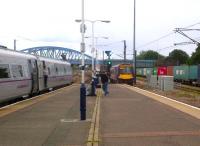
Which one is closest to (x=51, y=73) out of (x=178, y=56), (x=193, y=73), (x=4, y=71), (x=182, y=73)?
(x=4, y=71)

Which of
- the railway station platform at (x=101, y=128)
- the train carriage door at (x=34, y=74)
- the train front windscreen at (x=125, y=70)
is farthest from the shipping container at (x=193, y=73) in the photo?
the railway station platform at (x=101, y=128)

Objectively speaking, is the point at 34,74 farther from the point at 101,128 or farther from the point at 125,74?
the point at 125,74

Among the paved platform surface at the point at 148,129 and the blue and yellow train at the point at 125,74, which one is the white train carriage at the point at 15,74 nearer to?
the paved platform surface at the point at 148,129

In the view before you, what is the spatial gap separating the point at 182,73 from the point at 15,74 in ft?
167

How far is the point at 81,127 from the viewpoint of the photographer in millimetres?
15891

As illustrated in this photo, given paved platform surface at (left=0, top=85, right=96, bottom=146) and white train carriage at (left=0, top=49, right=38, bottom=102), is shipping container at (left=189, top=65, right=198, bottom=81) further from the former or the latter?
paved platform surface at (left=0, top=85, right=96, bottom=146)

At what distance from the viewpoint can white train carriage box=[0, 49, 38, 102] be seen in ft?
81.4

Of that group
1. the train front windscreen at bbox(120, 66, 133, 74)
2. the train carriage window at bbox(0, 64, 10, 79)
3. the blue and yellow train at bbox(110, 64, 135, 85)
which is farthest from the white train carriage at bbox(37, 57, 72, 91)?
the train front windscreen at bbox(120, 66, 133, 74)

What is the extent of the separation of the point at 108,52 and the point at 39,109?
64.2m

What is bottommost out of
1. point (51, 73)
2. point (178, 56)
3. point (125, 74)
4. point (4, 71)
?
point (125, 74)

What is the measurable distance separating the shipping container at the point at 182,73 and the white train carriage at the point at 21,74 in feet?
102

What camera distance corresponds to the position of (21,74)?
29.4 meters

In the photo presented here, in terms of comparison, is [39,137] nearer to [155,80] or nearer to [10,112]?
[10,112]

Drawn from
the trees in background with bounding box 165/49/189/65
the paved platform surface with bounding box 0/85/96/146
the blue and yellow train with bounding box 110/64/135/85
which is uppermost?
the trees in background with bounding box 165/49/189/65
